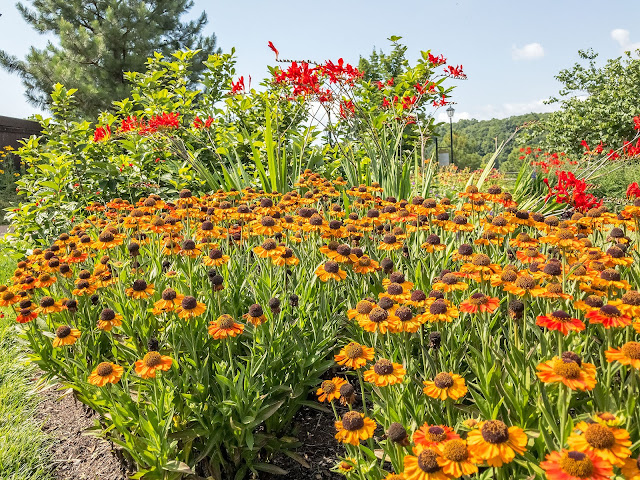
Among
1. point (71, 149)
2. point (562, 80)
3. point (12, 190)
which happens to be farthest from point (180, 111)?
point (562, 80)

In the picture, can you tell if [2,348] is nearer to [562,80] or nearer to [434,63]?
[434,63]

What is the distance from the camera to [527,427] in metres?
1.51

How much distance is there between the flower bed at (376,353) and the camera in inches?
51.3

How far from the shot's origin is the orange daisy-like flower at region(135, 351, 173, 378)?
1.55 m

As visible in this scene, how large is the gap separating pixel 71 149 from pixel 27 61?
11821 millimetres

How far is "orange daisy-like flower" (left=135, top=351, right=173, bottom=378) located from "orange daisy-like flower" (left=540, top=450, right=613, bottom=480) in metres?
1.20

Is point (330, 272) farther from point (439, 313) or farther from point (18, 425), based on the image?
point (18, 425)

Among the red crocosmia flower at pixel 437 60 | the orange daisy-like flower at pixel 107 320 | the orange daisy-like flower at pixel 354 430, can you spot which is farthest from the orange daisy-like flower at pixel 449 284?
the red crocosmia flower at pixel 437 60

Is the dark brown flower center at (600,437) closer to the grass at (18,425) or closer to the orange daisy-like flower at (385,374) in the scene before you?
the orange daisy-like flower at (385,374)

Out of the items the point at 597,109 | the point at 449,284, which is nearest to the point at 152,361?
the point at 449,284

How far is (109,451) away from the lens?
7.36 ft

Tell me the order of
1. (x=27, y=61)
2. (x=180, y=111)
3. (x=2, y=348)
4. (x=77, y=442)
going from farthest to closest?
(x=27, y=61) → (x=180, y=111) → (x=2, y=348) → (x=77, y=442)

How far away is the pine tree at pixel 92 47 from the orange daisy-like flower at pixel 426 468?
14401mm

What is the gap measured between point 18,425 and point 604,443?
2.75 m
